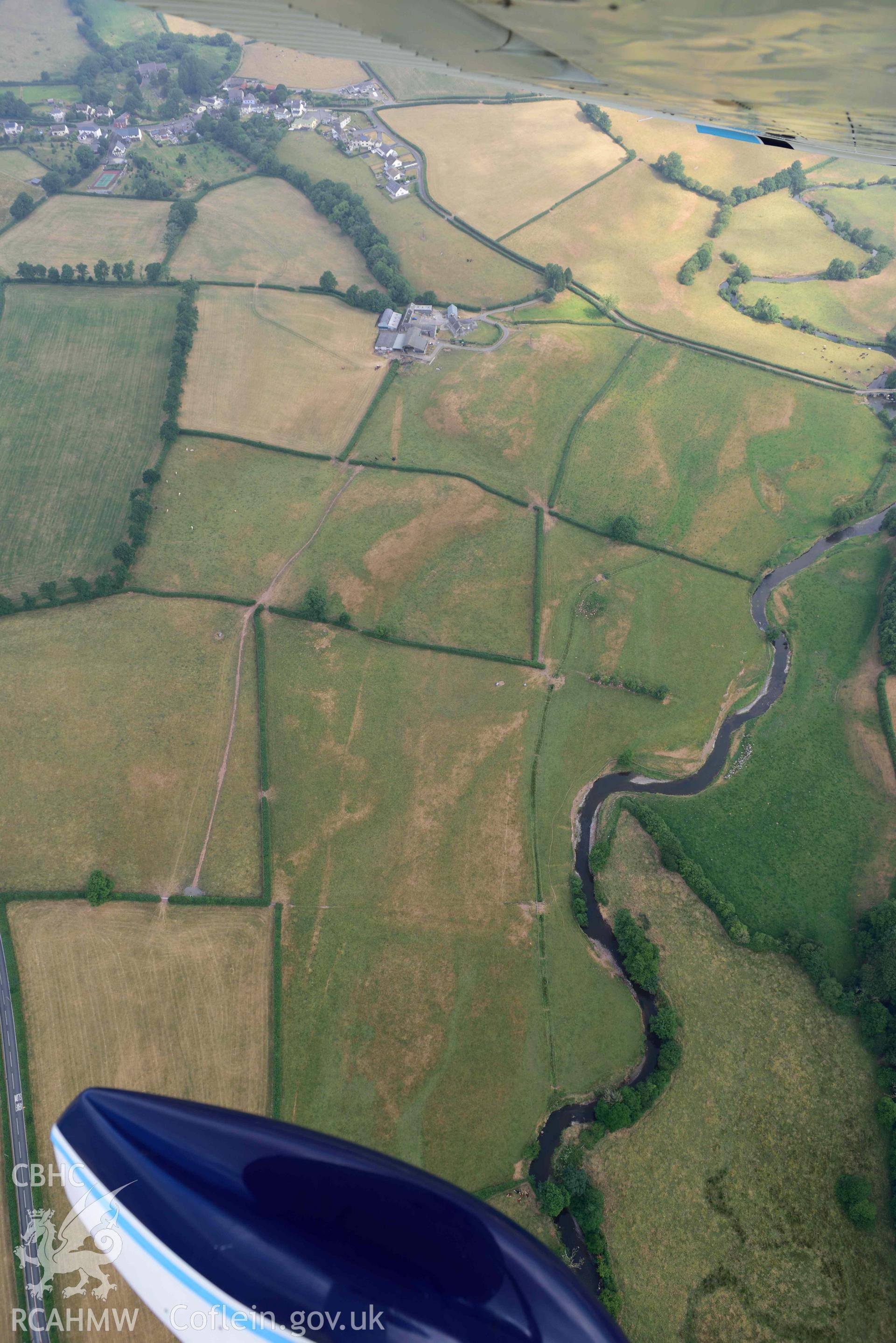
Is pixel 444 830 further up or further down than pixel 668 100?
further down

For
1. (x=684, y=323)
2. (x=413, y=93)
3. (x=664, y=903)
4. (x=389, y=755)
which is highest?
(x=413, y=93)

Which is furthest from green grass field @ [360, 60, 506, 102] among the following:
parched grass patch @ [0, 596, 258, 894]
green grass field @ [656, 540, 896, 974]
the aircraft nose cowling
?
the aircraft nose cowling

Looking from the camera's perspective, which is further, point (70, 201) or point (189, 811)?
point (70, 201)

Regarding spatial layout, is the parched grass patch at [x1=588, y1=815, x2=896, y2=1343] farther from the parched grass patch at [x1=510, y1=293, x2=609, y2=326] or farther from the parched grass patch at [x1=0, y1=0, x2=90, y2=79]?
the parched grass patch at [x1=0, y1=0, x2=90, y2=79]

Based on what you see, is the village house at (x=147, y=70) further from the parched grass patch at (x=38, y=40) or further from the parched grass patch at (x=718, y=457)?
the parched grass patch at (x=718, y=457)

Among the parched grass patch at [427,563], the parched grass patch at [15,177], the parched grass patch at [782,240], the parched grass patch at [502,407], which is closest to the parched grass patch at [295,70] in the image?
the parched grass patch at [15,177]

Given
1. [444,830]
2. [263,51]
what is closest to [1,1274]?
[444,830]

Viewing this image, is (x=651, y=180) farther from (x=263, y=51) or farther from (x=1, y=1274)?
(x=1, y=1274)
